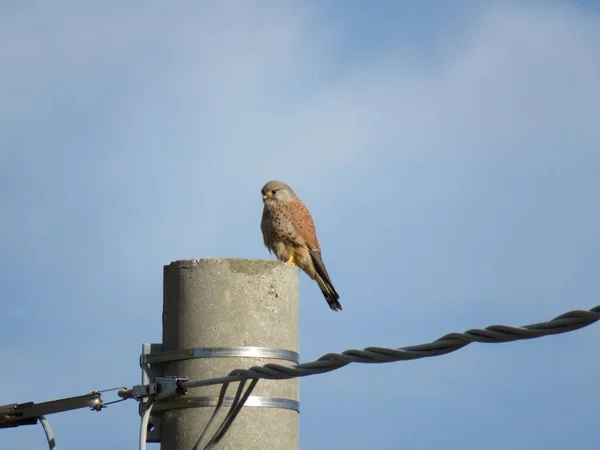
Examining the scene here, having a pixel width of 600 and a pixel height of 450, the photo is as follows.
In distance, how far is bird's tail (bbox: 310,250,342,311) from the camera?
6723 mm

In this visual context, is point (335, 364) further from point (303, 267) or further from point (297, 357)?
point (303, 267)

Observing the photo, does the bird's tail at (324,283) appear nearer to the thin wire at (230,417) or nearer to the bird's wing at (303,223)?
the bird's wing at (303,223)

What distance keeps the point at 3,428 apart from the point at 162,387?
2.05 ft

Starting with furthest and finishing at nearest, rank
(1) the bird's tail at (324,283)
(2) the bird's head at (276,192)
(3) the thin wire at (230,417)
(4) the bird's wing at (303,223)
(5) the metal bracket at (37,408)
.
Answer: (2) the bird's head at (276,192)
(4) the bird's wing at (303,223)
(1) the bird's tail at (324,283)
(5) the metal bracket at (37,408)
(3) the thin wire at (230,417)

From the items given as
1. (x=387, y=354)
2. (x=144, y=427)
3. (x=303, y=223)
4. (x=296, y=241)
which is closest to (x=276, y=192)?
(x=303, y=223)

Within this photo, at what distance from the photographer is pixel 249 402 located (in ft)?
8.89

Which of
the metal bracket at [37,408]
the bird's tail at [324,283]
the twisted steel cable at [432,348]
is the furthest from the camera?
the bird's tail at [324,283]

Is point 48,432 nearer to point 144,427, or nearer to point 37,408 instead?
point 37,408

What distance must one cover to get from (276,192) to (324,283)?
0.85 meters

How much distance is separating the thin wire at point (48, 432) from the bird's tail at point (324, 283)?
12.6 feet

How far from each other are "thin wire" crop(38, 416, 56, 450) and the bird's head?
4303 millimetres

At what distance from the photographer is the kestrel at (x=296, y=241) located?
22.3 feet

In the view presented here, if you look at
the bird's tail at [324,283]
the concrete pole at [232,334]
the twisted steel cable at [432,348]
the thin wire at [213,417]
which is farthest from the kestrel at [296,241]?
the twisted steel cable at [432,348]

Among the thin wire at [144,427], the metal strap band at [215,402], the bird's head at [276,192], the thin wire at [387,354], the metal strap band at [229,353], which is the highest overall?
the bird's head at [276,192]
